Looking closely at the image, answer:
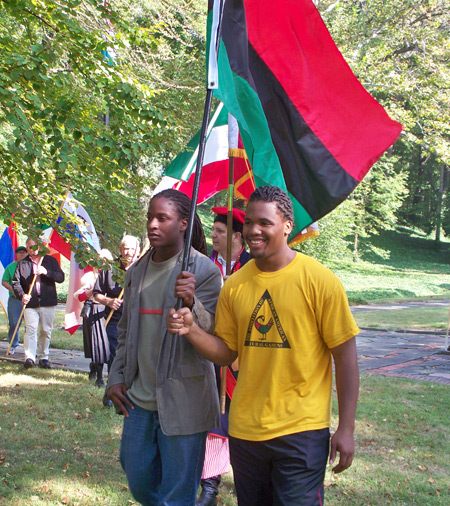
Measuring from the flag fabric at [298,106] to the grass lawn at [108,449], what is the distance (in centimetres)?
237

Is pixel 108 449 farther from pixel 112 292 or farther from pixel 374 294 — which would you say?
pixel 374 294

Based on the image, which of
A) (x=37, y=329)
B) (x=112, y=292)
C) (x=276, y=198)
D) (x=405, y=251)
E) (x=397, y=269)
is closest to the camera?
(x=276, y=198)

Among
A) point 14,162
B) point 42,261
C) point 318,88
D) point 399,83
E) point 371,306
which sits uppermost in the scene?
point 399,83

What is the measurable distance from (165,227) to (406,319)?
17138 mm

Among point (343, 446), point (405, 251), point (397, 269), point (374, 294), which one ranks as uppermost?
point (405, 251)

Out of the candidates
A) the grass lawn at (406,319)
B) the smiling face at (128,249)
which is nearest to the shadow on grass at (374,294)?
the grass lawn at (406,319)

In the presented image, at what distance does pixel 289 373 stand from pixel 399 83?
19.0 m

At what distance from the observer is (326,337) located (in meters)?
2.77

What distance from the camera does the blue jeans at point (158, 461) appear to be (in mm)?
3025

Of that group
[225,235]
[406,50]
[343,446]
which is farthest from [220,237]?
[406,50]

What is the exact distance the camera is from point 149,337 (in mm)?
3176

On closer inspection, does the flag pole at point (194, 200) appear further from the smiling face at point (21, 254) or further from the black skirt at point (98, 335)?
the smiling face at point (21, 254)

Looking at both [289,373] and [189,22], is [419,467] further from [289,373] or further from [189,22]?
[189,22]

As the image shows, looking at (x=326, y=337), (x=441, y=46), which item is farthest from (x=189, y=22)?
(x=326, y=337)
